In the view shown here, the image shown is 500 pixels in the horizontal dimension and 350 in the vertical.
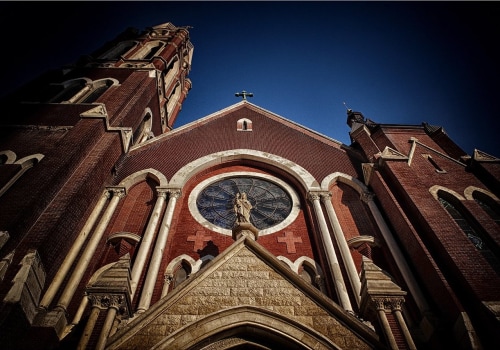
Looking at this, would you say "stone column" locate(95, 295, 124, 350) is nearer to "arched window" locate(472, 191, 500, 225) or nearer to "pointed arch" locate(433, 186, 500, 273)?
"pointed arch" locate(433, 186, 500, 273)

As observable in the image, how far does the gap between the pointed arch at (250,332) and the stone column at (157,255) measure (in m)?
2.40

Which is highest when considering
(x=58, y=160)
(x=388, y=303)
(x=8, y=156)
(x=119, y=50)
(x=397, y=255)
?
(x=119, y=50)

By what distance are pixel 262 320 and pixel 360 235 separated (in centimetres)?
542

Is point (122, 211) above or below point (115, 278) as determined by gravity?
above

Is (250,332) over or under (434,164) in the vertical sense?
under

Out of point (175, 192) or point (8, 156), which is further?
point (175, 192)

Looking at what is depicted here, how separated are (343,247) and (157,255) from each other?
4.74m

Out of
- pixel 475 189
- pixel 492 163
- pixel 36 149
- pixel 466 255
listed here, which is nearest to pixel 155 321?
pixel 466 255

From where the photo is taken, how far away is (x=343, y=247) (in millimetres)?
8969

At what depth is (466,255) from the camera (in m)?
7.24

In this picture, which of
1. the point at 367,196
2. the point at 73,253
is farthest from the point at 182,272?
the point at 367,196

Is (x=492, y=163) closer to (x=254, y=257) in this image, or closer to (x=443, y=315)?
(x=443, y=315)

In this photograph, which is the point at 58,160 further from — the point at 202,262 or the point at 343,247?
the point at 343,247

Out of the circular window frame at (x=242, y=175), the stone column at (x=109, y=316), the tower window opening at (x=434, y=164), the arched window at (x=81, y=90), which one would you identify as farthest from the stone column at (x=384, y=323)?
the arched window at (x=81, y=90)
